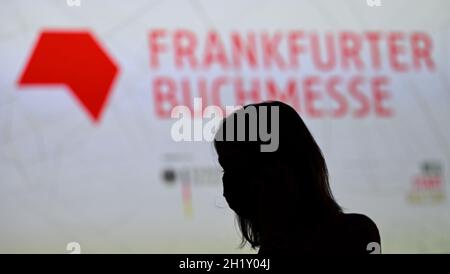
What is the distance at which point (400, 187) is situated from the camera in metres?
1.77

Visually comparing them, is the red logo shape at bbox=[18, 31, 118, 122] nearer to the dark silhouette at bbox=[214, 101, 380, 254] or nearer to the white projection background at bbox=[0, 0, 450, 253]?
the white projection background at bbox=[0, 0, 450, 253]

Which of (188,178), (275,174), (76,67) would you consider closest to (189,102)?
(188,178)

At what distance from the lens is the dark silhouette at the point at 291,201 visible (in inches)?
52.7

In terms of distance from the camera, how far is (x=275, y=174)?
56.5 inches

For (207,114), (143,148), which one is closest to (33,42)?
(143,148)

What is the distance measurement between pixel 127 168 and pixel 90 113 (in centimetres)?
21

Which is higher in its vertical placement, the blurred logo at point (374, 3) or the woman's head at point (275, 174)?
the blurred logo at point (374, 3)

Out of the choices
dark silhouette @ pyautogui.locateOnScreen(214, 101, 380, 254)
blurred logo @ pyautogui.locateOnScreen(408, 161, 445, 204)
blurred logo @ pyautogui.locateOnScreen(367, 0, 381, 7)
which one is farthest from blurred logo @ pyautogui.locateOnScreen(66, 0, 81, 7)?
blurred logo @ pyautogui.locateOnScreen(408, 161, 445, 204)

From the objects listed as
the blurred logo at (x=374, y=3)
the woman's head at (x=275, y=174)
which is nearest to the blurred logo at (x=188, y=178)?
the woman's head at (x=275, y=174)

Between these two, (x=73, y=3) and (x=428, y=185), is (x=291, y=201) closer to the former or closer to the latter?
(x=428, y=185)

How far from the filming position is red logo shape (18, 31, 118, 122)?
1.77 meters

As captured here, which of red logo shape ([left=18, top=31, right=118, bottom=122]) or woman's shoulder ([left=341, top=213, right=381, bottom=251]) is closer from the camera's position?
woman's shoulder ([left=341, top=213, right=381, bottom=251])

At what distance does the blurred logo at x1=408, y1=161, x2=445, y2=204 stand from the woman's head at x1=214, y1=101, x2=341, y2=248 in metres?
0.51

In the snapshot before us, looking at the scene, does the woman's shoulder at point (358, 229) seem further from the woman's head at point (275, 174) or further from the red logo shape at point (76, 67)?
the red logo shape at point (76, 67)
